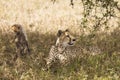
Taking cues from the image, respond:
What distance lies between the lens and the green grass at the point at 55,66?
8938mm

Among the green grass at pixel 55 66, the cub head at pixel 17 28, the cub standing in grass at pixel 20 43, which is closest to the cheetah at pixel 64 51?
the green grass at pixel 55 66

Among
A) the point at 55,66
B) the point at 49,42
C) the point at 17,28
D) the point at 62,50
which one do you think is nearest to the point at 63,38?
the point at 62,50

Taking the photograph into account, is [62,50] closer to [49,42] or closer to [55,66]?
[55,66]

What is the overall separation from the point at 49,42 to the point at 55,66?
8.14ft

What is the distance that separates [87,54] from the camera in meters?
11.0

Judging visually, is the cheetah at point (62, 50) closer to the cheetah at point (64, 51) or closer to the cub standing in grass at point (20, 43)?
the cheetah at point (64, 51)

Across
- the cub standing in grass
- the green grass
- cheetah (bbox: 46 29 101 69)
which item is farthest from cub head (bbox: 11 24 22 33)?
cheetah (bbox: 46 29 101 69)

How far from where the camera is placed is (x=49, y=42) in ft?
41.3

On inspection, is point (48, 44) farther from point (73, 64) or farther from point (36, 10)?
point (36, 10)

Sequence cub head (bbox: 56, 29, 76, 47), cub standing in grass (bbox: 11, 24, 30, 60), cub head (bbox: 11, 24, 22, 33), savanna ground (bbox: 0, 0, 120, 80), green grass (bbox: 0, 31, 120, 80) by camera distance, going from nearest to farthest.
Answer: green grass (bbox: 0, 31, 120, 80) → savanna ground (bbox: 0, 0, 120, 80) → cub head (bbox: 56, 29, 76, 47) → cub standing in grass (bbox: 11, 24, 30, 60) → cub head (bbox: 11, 24, 22, 33)

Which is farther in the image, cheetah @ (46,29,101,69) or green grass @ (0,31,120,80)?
cheetah @ (46,29,101,69)

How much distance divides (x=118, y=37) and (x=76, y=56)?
10.4 ft

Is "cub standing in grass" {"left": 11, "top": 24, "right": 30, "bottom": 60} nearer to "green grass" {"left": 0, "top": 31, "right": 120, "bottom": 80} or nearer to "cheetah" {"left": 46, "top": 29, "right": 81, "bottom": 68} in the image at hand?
"green grass" {"left": 0, "top": 31, "right": 120, "bottom": 80}

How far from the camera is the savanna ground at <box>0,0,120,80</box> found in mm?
9172
